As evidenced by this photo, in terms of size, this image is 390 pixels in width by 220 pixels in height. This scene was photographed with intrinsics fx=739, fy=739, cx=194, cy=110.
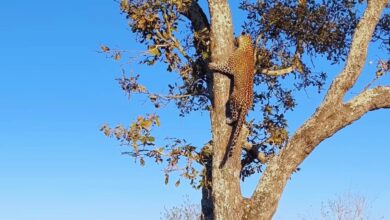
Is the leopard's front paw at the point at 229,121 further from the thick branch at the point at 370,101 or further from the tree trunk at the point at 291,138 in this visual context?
the thick branch at the point at 370,101

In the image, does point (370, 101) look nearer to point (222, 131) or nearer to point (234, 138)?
point (234, 138)

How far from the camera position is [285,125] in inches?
455

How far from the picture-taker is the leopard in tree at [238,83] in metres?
9.77

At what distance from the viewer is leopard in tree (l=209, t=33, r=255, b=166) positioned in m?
9.77

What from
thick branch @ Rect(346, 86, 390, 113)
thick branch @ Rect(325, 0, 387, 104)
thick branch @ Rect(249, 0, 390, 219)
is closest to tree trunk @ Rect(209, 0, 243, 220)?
thick branch @ Rect(249, 0, 390, 219)

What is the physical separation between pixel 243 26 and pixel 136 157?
316cm

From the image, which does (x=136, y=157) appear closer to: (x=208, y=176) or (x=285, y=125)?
(x=208, y=176)

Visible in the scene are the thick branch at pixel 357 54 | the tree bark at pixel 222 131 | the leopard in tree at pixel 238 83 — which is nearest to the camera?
the tree bark at pixel 222 131

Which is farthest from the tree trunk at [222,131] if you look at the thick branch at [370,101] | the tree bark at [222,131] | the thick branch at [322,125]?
the thick branch at [370,101]

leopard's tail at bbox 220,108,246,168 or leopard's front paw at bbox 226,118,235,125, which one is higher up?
leopard's front paw at bbox 226,118,235,125

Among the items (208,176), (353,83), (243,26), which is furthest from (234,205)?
(243,26)

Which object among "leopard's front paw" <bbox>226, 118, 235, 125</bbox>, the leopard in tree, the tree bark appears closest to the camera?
the tree bark

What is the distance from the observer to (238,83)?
9.89 meters

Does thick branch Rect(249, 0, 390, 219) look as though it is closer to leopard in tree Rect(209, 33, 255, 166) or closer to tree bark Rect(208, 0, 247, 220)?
tree bark Rect(208, 0, 247, 220)
